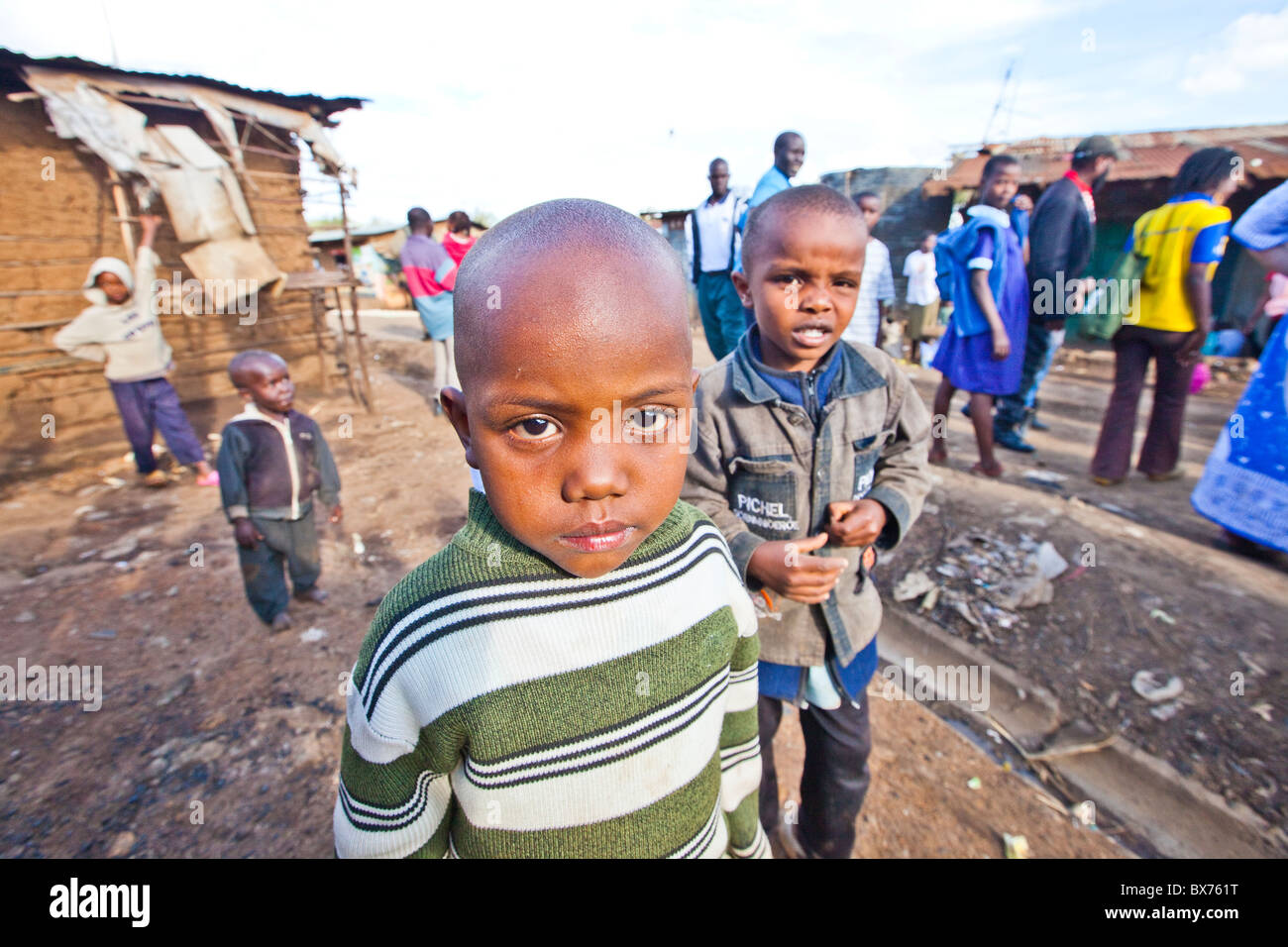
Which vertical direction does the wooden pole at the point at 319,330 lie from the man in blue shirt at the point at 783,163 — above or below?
below

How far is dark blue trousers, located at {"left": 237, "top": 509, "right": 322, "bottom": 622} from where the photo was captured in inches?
132

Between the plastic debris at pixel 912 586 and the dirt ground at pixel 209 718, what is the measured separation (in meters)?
0.70

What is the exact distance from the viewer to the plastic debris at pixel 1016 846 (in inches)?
80.8

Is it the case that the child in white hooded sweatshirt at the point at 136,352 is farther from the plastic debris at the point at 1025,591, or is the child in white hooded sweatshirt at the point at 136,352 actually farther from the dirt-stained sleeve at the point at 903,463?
the plastic debris at the point at 1025,591

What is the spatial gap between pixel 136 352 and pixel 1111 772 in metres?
7.46

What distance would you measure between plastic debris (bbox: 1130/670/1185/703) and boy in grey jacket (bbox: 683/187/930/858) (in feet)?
5.63

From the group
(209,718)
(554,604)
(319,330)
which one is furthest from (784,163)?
(319,330)

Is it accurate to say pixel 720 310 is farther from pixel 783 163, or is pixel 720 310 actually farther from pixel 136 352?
pixel 136 352

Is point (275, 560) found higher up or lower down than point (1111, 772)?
higher up

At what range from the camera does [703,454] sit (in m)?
1.63

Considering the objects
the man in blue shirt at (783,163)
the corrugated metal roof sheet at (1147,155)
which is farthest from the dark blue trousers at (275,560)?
the corrugated metal roof sheet at (1147,155)

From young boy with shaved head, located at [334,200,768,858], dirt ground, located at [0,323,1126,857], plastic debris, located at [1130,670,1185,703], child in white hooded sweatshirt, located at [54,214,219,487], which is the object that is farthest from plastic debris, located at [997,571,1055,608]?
child in white hooded sweatshirt, located at [54,214,219,487]

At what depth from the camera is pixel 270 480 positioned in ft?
10.8
